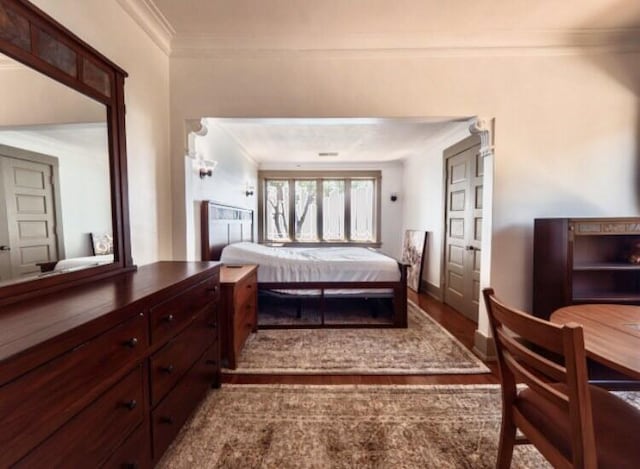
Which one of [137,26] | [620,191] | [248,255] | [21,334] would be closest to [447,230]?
[620,191]

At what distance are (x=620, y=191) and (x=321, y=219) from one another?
4.47 meters

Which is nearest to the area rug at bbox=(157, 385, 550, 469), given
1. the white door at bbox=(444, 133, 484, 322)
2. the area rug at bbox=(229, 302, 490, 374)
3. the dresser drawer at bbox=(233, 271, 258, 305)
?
the area rug at bbox=(229, 302, 490, 374)

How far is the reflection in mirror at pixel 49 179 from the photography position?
3.61 feet

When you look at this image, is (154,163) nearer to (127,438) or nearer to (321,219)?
(127,438)

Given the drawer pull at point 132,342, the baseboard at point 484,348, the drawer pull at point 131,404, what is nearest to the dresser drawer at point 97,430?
the drawer pull at point 131,404

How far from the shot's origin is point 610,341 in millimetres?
1099

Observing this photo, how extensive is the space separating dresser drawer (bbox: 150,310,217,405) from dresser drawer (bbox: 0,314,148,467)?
Answer: 0.71 ft

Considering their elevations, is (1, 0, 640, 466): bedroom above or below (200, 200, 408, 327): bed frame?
above

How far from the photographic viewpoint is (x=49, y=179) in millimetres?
1256

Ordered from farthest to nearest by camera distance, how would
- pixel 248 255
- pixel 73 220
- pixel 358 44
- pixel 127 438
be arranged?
pixel 248 255
pixel 358 44
pixel 73 220
pixel 127 438

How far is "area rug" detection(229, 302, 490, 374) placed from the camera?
2.31 metres

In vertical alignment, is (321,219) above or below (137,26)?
below

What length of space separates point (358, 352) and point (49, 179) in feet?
7.93

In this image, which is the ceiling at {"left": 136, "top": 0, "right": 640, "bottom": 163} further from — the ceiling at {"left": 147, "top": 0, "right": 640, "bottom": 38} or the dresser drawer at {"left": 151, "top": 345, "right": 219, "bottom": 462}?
the dresser drawer at {"left": 151, "top": 345, "right": 219, "bottom": 462}
